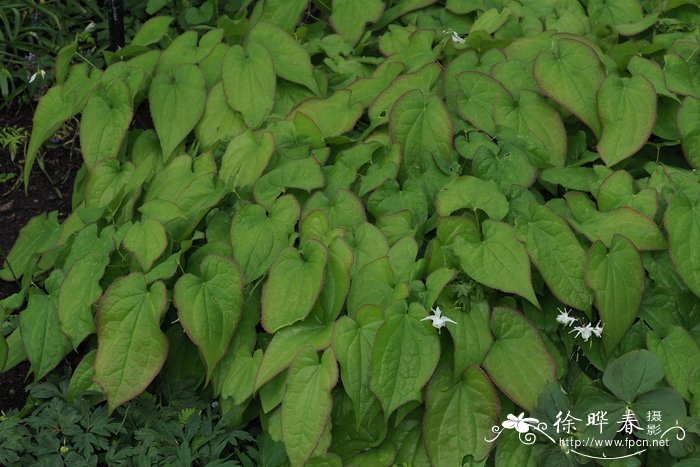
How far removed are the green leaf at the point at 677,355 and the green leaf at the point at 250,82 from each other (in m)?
1.52

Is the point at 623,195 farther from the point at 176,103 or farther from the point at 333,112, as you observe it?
the point at 176,103

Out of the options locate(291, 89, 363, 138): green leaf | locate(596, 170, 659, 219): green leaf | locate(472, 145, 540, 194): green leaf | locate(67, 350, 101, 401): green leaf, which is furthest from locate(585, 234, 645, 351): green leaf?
locate(67, 350, 101, 401): green leaf

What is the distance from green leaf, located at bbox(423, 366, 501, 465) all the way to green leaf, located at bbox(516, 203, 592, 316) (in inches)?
13.5

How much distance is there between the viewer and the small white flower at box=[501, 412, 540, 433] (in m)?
2.35

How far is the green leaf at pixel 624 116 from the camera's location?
2807mm

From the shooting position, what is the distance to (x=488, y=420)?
2410 mm

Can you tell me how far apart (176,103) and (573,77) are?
139 centimetres

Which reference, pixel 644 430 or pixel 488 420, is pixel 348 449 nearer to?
pixel 488 420

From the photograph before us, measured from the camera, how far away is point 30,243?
307 centimetres

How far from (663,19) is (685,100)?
644mm

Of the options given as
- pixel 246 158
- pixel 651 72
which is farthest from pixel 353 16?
pixel 651 72

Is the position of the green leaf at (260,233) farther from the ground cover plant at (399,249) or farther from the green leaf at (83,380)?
the green leaf at (83,380)

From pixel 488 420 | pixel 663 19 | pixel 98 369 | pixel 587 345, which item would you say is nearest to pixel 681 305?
pixel 587 345

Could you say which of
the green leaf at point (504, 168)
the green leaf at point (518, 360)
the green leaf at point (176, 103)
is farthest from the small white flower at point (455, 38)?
the green leaf at point (518, 360)
